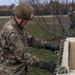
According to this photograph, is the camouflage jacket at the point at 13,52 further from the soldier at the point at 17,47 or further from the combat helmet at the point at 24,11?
the combat helmet at the point at 24,11

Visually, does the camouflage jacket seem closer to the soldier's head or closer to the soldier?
the soldier

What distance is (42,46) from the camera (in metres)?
5.01

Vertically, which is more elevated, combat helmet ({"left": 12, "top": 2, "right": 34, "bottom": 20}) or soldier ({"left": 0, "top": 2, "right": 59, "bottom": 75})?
combat helmet ({"left": 12, "top": 2, "right": 34, "bottom": 20})

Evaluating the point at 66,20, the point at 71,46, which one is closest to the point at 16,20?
the point at 71,46

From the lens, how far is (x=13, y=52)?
4242mm

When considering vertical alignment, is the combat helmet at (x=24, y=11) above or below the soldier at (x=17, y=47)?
above

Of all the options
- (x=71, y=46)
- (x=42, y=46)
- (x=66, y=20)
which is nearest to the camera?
(x=42, y=46)

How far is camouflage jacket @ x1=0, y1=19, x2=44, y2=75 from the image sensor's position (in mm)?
4137

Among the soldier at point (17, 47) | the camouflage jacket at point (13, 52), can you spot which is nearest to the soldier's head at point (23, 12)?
the soldier at point (17, 47)

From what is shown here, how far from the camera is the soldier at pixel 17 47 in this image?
413 centimetres

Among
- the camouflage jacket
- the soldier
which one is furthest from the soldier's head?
the camouflage jacket

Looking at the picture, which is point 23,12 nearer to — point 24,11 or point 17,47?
point 24,11

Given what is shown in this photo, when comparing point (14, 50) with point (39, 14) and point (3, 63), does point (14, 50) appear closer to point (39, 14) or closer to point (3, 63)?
point (3, 63)

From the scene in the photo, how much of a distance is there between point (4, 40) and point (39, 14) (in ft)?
20.1
